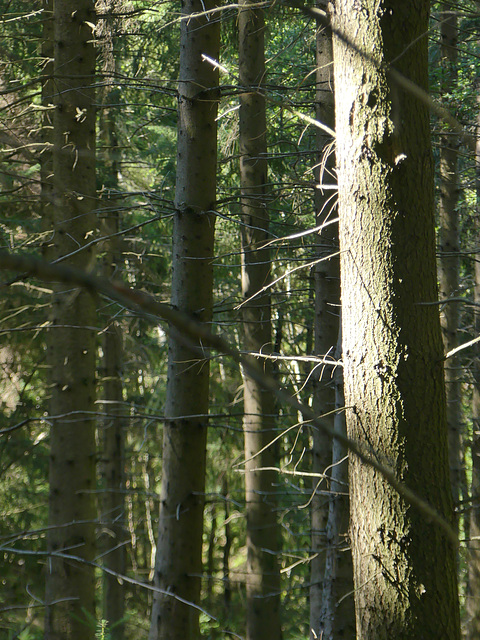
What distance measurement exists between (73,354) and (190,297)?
5.15ft

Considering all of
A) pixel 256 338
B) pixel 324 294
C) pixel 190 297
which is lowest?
pixel 190 297

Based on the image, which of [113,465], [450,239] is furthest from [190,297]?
[113,465]

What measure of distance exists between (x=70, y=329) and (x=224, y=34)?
230 inches

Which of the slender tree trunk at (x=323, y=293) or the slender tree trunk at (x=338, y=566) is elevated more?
the slender tree trunk at (x=323, y=293)

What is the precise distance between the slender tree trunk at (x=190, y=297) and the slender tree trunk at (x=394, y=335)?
2.31 m

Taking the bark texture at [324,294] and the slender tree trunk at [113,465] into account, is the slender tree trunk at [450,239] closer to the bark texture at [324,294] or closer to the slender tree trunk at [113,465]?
the bark texture at [324,294]

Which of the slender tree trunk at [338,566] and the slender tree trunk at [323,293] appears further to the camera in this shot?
the slender tree trunk at [323,293]

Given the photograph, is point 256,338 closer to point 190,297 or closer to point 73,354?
point 73,354

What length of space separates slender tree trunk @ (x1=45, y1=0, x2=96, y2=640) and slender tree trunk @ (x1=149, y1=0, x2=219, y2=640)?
3.84ft

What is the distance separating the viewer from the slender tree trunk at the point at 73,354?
5.86 meters

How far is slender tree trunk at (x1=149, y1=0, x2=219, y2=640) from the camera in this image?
16.4 ft

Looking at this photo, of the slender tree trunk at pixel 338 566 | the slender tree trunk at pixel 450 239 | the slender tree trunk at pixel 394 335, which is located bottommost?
the slender tree trunk at pixel 338 566

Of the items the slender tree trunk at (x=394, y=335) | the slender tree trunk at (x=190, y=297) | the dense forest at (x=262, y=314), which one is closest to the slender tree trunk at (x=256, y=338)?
the dense forest at (x=262, y=314)

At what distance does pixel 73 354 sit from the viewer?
237 inches
